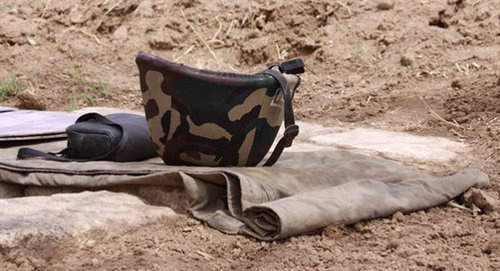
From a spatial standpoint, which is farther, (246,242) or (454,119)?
(454,119)

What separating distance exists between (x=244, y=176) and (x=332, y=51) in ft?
10.9

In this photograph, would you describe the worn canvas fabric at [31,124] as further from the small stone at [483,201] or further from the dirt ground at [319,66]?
the small stone at [483,201]

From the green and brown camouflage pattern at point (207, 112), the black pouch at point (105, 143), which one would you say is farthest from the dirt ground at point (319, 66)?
the black pouch at point (105, 143)

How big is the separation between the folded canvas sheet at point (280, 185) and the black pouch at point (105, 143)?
0.23 ft

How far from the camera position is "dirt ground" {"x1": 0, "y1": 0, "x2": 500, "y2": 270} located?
7.89 feet

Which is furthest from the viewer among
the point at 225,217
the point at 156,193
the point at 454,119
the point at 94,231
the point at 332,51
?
the point at 332,51

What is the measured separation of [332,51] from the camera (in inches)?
228

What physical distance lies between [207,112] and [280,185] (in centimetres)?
37

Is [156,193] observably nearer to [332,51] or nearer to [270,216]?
[270,216]

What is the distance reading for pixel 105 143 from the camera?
313 cm

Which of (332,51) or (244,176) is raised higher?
(244,176)

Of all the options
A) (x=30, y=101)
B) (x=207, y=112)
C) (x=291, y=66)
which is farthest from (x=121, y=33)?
(x=207, y=112)

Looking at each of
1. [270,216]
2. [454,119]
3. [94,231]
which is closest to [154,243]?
[94,231]

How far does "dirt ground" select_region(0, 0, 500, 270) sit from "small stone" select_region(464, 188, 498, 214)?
46mm
